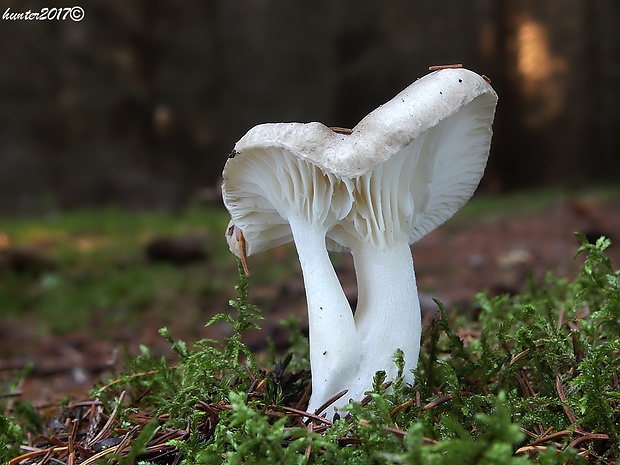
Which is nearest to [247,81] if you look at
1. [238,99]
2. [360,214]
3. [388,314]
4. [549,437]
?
[238,99]

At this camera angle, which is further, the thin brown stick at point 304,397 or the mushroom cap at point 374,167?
the thin brown stick at point 304,397

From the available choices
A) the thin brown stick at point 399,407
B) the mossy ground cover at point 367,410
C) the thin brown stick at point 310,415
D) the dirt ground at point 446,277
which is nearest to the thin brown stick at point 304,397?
the mossy ground cover at point 367,410

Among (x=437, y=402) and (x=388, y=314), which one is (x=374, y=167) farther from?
(x=437, y=402)

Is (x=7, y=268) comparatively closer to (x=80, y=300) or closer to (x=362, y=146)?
(x=80, y=300)

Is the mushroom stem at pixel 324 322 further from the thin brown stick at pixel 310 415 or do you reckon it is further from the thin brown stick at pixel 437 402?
the thin brown stick at pixel 437 402
